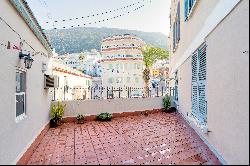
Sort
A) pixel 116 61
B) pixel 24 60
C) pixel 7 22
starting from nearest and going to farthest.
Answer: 1. pixel 7 22
2. pixel 24 60
3. pixel 116 61

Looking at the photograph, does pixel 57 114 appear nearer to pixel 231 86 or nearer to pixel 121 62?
pixel 231 86

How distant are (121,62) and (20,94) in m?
34.5

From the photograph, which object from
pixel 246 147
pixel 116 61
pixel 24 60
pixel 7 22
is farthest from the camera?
pixel 116 61

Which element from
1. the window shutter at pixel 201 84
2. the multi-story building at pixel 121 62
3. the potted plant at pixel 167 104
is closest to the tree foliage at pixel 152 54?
the multi-story building at pixel 121 62

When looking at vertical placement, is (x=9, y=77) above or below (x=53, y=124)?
above

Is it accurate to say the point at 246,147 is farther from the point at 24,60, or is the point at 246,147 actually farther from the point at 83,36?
the point at 83,36

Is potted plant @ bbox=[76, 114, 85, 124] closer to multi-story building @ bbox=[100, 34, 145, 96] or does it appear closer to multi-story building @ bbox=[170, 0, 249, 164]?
multi-story building @ bbox=[170, 0, 249, 164]

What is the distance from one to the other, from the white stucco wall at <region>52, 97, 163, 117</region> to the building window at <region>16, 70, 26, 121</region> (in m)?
4.31

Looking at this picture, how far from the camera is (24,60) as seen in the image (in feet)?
16.9

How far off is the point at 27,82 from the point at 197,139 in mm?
4406

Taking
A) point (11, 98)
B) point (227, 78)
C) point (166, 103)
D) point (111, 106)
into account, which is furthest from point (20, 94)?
point (166, 103)

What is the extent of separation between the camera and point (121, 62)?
39.4 metres

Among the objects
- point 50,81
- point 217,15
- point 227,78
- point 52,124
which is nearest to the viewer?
point 227,78

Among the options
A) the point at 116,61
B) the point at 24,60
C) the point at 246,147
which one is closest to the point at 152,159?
the point at 246,147
